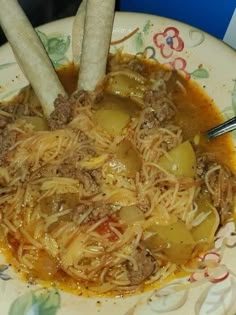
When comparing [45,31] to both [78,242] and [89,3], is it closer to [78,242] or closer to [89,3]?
[89,3]

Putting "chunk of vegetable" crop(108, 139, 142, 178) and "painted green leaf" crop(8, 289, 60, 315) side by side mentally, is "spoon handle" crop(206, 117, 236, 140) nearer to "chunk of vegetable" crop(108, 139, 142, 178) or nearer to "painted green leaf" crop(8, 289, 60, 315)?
"chunk of vegetable" crop(108, 139, 142, 178)

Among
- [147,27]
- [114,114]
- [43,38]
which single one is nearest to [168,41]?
[147,27]

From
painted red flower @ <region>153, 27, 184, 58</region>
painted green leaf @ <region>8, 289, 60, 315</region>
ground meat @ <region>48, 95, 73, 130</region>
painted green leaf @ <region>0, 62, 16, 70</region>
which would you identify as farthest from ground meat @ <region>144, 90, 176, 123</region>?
painted green leaf @ <region>8, 289, 60, 315</region>

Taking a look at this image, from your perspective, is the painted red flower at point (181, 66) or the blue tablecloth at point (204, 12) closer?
the painted red flower at point (181, 66)

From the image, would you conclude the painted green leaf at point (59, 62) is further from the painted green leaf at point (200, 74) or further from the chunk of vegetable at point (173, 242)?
the chunk of vegetable at point (173, 242)

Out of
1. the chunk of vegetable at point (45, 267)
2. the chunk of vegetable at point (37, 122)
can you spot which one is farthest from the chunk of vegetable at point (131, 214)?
the chunk of vegetable at point (37, 122)

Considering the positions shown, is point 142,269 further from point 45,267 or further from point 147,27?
point 147,27
